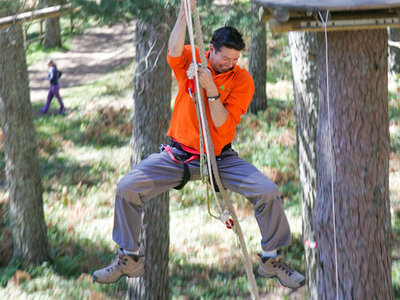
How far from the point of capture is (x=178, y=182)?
15.8 feet

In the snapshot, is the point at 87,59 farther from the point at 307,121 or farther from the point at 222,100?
the point at 222,100

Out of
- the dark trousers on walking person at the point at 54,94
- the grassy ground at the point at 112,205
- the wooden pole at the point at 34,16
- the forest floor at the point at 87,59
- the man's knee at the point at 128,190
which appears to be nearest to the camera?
the man's knee at the point at 128,190

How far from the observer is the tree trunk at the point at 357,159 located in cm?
566

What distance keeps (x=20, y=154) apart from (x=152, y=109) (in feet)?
12.9

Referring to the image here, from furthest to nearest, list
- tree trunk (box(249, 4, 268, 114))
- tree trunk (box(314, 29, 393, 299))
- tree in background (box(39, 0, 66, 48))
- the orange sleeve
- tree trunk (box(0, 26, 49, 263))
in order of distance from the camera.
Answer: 1. tree in background (box(39, 0, 66, 48))
2. tree trunk (box(249, 4, 268, 114))
3. tree trunk (box(0, 26, 49, 263))
4. tree trunk (box(314, 29, 393, 299))
5. the orange sleeve

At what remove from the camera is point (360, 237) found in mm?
5789


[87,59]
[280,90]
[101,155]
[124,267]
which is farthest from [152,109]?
[87,59]

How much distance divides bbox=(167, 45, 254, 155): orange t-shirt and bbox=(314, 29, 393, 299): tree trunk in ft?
4.39

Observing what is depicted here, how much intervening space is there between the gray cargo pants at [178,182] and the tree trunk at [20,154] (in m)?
6.60

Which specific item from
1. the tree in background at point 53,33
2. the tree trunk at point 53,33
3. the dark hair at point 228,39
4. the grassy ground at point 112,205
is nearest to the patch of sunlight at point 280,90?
the grassy ground at point 112,205

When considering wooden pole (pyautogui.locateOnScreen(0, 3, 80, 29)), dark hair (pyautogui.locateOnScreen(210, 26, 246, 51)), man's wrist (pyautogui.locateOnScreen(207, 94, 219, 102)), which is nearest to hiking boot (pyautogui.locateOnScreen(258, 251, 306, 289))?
man's wrist (pyautogui.locateOnScreen(207, 94, 219, 102))

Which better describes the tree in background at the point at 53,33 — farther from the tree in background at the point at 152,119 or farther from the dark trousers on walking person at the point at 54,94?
the tree in background at the point at 152,119

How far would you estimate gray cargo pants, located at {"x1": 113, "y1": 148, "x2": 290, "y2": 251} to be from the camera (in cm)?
451

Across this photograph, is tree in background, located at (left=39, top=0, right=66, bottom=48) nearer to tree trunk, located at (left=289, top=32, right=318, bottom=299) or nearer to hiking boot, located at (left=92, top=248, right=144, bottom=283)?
tree trunk, located at (left=289, top=32, right=318, bottom=299)
